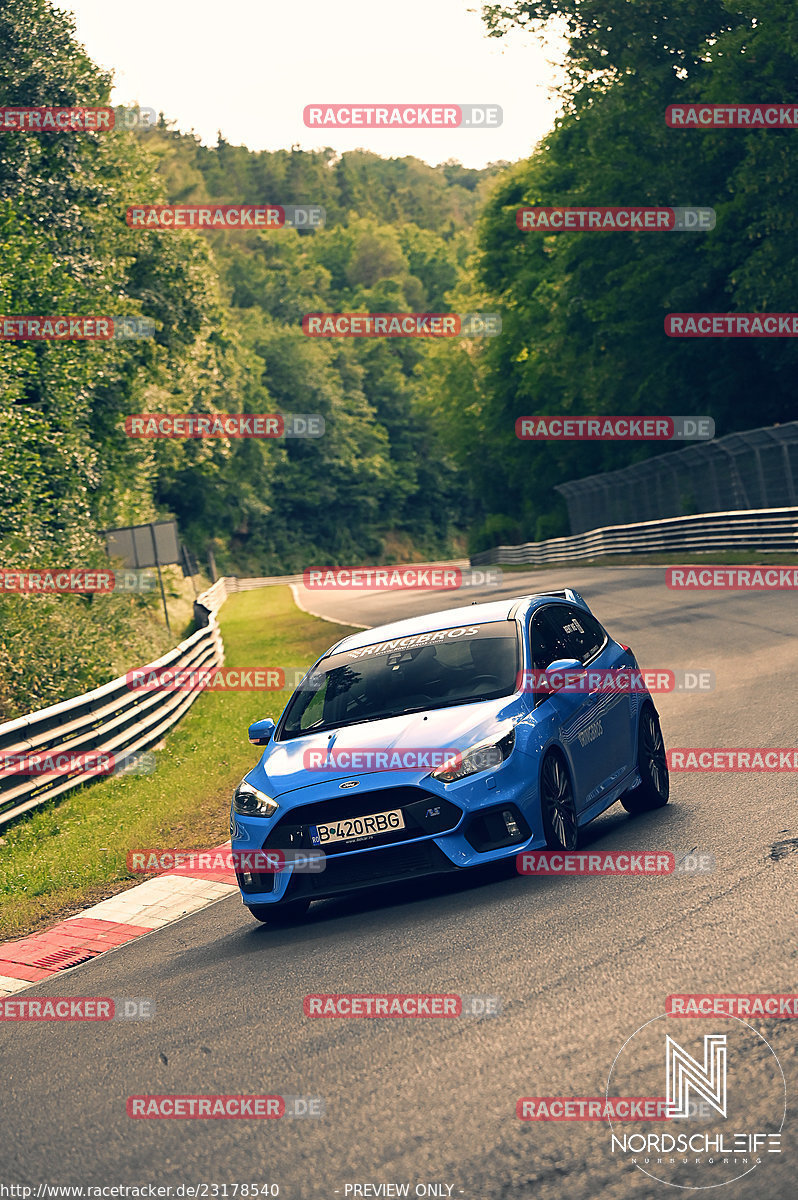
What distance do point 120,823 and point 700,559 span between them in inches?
997

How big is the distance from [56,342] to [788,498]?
17.9 meters

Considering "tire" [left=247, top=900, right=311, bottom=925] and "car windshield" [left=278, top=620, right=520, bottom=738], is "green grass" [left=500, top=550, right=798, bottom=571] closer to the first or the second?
"car windshield" [left=278, top=620, right=520, bottom=738]

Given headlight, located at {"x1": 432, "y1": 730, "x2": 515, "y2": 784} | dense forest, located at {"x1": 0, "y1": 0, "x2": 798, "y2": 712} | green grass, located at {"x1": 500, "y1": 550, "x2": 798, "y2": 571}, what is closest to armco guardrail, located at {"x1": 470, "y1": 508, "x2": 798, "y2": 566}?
green grass, located at {"x1": 500, "y1": 550, "x2": 798, "y2": 571}

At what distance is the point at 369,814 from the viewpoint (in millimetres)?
7785

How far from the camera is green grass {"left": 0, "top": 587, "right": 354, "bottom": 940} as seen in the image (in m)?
10.6

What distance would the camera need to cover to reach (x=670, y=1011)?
5.20 metres

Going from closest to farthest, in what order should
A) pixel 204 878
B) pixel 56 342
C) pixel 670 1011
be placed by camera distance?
pixel 670 1011
pixel 204 878
pixel 56 342

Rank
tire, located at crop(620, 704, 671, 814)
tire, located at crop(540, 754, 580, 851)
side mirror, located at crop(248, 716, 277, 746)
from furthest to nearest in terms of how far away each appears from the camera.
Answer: tire, located at crop(620, 704, 671, 814) < side mirror, located at crop(248, 716, 277, 746) < tire, located at crop(540, 754, 580, 851)

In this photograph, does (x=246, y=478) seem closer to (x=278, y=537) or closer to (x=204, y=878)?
(x=278, y=537)

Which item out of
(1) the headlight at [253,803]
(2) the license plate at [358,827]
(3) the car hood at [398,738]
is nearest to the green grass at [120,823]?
(1) the headlight at [253,803]

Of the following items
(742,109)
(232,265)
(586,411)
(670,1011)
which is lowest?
(670,1011)

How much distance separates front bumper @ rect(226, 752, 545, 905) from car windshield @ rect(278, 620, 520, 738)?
3.07 feet

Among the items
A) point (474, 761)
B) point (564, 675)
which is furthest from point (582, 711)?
point (474, 761)

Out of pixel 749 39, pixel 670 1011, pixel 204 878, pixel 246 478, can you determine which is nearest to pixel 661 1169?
pixel 670 1011
